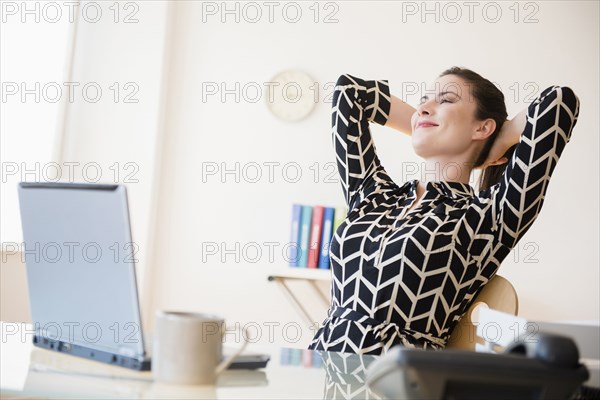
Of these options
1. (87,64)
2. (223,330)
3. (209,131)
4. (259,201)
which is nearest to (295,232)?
(259,201)

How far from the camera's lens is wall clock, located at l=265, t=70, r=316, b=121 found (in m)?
3.88

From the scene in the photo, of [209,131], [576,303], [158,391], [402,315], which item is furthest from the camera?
[209,131]

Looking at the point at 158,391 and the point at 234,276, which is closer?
the point at 158,391

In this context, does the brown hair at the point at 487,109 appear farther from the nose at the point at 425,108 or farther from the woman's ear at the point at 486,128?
the nose at the point at 425,108

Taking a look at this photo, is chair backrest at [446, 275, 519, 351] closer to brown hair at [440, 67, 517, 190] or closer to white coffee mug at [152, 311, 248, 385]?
brown hair at [440, 67, 517, 190]

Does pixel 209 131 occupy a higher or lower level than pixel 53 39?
lower

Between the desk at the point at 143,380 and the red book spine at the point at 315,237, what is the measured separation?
2337mm

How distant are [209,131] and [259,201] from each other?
18.3 inches

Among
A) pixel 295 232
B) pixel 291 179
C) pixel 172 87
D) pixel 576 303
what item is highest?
pixel 172 87

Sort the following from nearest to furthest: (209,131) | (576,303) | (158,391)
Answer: (158,391) < (576,303) < (209,131)

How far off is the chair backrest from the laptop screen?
800 mm

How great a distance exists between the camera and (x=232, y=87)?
3.96 m

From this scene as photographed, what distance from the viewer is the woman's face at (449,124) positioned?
183cm

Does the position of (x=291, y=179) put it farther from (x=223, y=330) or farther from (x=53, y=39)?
(x=223, y=330)
